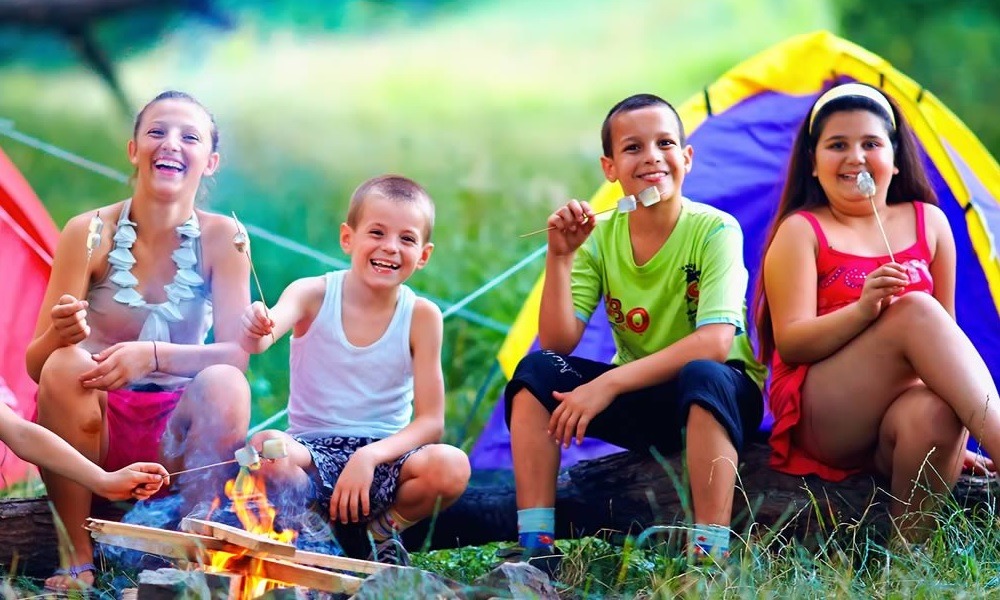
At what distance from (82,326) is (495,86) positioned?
4.26 m

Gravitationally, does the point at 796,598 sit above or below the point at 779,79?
below

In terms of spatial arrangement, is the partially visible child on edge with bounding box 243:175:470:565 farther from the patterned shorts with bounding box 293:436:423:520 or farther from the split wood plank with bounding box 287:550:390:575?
the split wood plank with bounding box 287:550:390:575

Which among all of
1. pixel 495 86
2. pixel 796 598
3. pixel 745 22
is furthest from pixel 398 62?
pixel 796 598

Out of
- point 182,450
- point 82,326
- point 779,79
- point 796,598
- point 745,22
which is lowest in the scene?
point 796,598

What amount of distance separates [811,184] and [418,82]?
3887 mm

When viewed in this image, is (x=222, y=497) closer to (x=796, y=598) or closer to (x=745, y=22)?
(x=796, y=598)

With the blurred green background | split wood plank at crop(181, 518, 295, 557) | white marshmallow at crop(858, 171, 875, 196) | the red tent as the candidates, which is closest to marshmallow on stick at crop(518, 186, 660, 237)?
white marshmallow at crop(858, 171, 875, 196)

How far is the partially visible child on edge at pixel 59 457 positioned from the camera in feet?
6.19

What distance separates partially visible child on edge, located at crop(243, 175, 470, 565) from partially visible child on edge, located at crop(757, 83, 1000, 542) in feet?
1.94

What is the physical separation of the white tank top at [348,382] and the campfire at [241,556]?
0.40 metres

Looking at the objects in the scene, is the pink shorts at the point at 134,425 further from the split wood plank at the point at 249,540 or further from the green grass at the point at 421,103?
the green grass at the point at 421,103

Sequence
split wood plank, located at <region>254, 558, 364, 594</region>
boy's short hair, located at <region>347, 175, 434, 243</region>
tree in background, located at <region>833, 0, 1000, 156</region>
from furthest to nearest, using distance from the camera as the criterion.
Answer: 1. tree in background, located at <region>833, 0, 1000, 156</region>
2. boy's short hair, located at <region>347, 175, 434, 243</region>
3. split wood plank, located at <region>254, 558, 364, 594</region>

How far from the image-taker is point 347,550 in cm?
209

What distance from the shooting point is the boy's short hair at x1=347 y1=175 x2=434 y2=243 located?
222 cm
